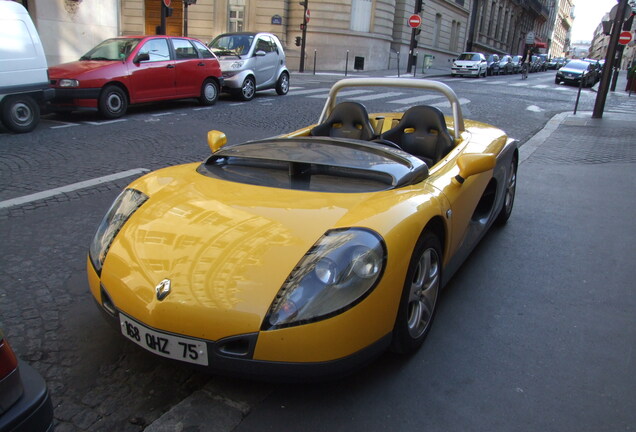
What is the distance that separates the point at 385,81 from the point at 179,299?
281 centimetres

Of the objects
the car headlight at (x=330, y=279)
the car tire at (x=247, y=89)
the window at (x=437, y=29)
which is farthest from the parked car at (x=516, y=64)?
the car headlight at (x=330, y=279)

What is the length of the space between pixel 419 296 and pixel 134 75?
29.6 feet

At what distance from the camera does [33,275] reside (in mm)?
3258

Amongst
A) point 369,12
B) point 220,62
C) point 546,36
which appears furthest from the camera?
point 546,36

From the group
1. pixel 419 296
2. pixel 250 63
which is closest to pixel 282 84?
pixel 250 63

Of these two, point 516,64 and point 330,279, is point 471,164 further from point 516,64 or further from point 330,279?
point 516,64

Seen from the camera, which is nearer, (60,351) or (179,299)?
(179,299)

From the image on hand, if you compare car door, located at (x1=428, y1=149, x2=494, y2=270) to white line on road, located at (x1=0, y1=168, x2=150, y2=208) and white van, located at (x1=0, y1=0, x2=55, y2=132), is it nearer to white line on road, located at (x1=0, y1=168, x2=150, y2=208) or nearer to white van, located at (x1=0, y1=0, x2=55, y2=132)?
white line on road, located at (x1=0, y1=168, x2=150, y2=208)

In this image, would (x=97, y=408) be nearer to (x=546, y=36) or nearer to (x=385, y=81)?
(x=385, y=81)

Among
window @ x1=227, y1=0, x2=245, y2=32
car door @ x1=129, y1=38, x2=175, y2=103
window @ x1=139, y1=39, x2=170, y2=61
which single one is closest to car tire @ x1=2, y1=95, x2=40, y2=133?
car door @ x1=129, y1=38, x2=175, y2=103

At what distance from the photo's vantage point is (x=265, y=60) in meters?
13.8

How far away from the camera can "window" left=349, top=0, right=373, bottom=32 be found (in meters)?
29.9

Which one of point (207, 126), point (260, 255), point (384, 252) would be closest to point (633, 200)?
point (384, 252)

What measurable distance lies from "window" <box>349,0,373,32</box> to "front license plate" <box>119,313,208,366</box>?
30254 millimetres
